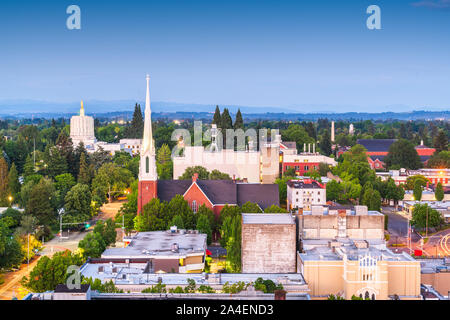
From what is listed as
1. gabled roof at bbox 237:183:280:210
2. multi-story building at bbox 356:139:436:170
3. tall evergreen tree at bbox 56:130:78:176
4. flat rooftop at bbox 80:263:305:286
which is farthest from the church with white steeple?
multi-story building at bbox 356:139:436:170

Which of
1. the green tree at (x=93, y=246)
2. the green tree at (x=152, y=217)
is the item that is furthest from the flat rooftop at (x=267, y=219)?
the green tree at (x=152, y=217)

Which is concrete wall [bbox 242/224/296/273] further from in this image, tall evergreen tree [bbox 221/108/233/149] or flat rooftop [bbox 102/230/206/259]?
tall evergreen tree [bbox 221/108/233/149]

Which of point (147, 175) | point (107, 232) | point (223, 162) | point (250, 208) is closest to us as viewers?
point (107, 232)

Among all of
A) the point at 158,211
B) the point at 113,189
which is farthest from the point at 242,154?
the point at 158,211

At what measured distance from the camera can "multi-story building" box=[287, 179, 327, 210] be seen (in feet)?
160

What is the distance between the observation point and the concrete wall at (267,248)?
25.6m

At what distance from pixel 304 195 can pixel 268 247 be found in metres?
23.8

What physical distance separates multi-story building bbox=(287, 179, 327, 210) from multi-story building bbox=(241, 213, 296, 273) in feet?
74.3

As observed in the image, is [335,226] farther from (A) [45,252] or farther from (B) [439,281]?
(A) [45,252]

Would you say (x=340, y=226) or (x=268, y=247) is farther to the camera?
(x=340, y=226)

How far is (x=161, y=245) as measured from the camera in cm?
2853

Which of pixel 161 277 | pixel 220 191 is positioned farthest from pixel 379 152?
pixel 161 277
